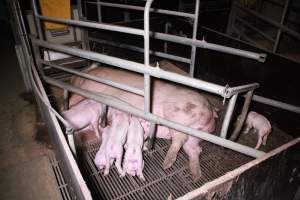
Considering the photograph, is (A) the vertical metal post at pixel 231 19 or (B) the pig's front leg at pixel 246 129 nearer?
(B) the pig's front leg at pixel 246 129

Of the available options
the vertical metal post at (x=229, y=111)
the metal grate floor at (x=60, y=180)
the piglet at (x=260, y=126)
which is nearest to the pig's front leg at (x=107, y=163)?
the metal grate floor at (x=60, y=180)

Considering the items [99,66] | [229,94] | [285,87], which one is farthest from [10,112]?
[285,87]

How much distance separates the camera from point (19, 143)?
309 centimetres

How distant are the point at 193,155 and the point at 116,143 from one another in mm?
833

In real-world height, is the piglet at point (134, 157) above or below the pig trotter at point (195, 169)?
above

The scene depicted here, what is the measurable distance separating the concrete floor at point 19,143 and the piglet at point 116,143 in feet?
2.01

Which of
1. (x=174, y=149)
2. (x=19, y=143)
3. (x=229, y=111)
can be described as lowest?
(x=19, y=143)

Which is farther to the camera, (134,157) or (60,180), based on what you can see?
(60,180)

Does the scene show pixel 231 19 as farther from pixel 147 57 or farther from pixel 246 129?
pixel 147 57

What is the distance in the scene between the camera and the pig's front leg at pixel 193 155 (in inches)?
97.2

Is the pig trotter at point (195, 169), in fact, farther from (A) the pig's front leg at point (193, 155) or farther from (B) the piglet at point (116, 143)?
(B) the piglet at point (116, 143)

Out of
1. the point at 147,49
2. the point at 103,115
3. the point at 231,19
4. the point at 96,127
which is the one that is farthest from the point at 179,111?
the point at 231,19

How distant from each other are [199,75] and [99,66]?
5.21ft

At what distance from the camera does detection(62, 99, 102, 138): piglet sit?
2.88 meters
